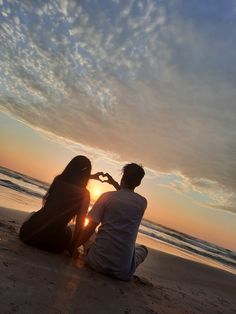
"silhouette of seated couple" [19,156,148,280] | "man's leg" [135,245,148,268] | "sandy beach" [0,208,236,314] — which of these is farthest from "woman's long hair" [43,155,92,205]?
"man's leg" [135,245,148,268]

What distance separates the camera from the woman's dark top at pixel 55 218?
461cm

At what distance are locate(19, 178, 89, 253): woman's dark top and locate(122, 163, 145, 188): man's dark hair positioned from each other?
0.75 m

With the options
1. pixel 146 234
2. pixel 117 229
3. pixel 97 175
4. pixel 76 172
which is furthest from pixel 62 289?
pixel 146 234

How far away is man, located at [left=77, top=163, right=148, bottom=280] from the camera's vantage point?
4289mm

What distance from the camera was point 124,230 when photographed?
4312mm

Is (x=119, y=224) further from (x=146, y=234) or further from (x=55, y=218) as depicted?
(x=146, y=234)

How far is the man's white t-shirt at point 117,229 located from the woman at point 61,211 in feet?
1.40

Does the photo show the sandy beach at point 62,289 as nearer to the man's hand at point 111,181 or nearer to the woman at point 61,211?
the woman at point 61,211

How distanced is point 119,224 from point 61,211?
0.95 m

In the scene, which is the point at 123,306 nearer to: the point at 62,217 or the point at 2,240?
the point at 62,217

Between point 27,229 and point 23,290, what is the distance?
2.02 m

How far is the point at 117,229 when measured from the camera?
4305 millimetres

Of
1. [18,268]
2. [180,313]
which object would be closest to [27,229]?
[18,268]

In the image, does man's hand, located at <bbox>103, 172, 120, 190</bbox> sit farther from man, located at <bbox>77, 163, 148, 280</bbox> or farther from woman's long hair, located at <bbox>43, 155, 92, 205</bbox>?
man, located at <bbox>77, 163, 148, 280</bbox>
